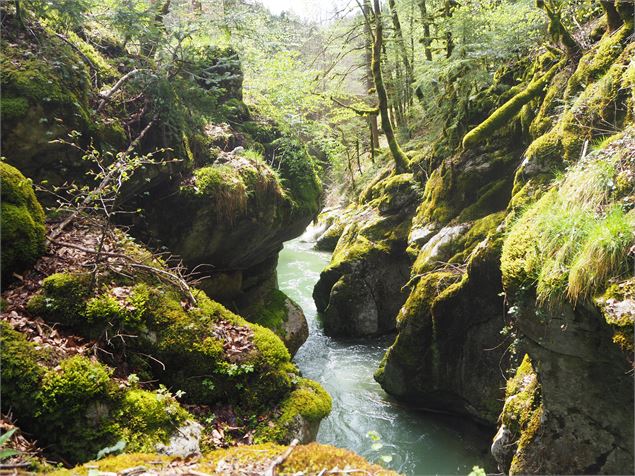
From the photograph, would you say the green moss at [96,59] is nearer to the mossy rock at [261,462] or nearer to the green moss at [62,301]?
the green moss at [62,301]

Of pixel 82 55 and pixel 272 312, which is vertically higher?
pixel 82 55

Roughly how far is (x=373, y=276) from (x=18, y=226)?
360 inches

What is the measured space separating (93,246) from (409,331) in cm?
560

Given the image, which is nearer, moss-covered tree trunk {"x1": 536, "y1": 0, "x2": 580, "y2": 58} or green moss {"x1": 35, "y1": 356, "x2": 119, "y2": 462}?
green moss {"x1": 35, "y1": 356, "x2": 119, "y2": 462}

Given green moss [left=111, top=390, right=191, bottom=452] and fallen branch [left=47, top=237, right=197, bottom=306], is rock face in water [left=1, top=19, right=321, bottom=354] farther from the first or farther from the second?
green moss [left=111, top=390, right=191, bottom=452]

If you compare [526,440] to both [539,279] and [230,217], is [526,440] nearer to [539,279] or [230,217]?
[539,279]

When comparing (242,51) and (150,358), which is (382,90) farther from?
(150,358)

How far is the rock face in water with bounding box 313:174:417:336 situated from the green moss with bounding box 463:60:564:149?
3.77m

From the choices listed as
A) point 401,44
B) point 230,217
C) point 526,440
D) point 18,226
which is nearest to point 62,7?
point 18,226

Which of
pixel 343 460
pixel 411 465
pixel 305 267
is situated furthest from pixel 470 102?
pixel 305 267

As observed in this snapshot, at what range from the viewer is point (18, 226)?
13.9 ft

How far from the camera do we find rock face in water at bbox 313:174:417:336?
1180 cm

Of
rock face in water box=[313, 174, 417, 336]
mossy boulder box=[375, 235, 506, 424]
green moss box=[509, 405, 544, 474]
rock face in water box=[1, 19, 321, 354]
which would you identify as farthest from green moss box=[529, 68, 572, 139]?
rock face in water box=[313, 174, 417, 336]

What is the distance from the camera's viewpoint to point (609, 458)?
4.10 metres
